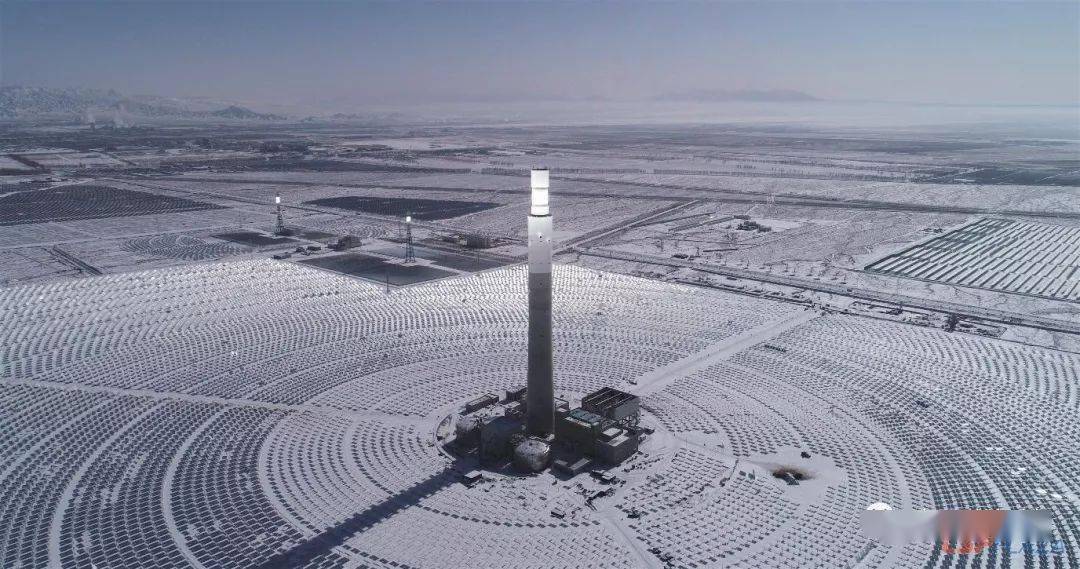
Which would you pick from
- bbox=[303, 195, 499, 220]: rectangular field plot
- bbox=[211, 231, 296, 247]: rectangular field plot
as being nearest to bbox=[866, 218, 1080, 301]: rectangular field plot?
bbox=[303, 195, 499, 220]: rectangular field plot

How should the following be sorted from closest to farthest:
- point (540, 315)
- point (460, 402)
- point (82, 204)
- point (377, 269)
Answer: point (540, 315) < point (460, 402) < point (377, 269) < point (82, 204)

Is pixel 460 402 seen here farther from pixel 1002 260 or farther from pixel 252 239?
pixel 1002 260

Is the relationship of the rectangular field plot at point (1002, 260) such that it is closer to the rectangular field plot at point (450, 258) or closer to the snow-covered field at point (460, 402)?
the snow-covered field at point (460, 402)

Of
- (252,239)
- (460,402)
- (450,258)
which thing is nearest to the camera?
(460,402)

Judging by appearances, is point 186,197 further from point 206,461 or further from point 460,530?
point 460,530

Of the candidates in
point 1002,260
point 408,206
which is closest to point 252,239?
point 408,206

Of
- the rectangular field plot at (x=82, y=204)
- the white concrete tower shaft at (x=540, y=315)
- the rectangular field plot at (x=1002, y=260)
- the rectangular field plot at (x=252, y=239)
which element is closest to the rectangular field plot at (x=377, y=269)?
the rectangular field plot at (x=252, y=239)
